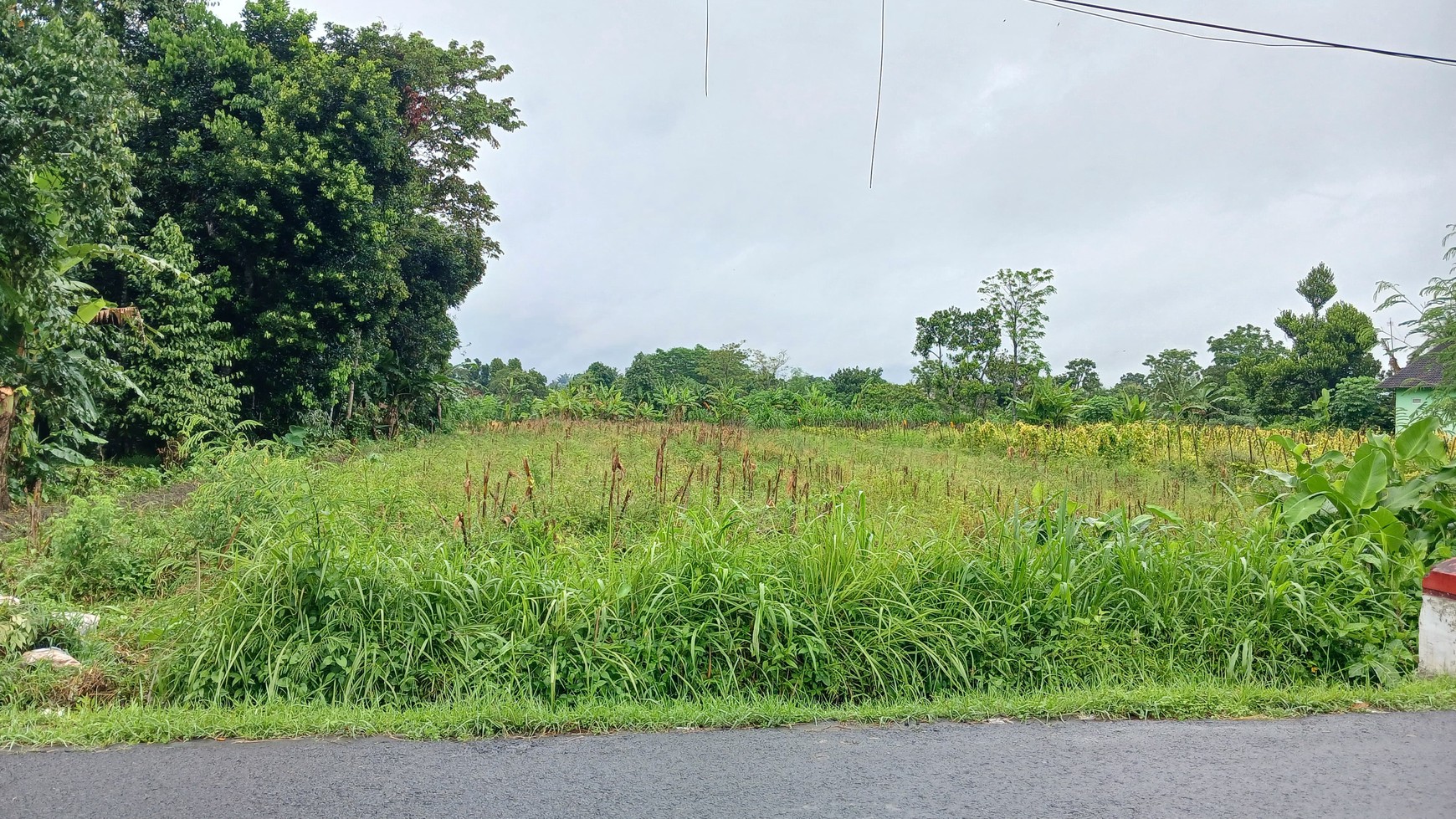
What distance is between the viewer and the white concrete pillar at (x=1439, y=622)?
13.1ft

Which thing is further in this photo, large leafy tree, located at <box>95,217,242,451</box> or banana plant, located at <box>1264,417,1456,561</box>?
large leafy tree, located at <box>95,217,242,451</box>

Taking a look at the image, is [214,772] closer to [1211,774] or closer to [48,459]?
[1211,774]

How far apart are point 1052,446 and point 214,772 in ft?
49.2

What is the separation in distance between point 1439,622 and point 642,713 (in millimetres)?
4219

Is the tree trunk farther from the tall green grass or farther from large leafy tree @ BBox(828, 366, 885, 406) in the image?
large leafy tree @ BBox(828, 366, 885, 406)

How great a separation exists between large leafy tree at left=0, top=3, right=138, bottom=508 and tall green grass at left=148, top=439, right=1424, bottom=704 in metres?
5.37

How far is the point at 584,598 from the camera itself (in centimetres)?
407

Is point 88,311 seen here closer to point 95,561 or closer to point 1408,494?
point 95,561

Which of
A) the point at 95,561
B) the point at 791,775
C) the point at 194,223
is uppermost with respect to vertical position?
the point at 194,223

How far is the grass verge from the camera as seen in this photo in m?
3.19

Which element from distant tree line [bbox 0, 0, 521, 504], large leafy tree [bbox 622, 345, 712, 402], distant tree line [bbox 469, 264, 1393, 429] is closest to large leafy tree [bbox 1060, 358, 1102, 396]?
distant tree line [bbox 469, 264, 1393, 429]

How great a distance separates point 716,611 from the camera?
4.02 m

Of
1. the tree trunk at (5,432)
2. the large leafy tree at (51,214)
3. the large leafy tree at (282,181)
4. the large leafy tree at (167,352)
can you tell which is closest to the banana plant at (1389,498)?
the tree trunk at (5,432)

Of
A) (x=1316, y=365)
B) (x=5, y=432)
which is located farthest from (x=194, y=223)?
(x=1316, y=365)
